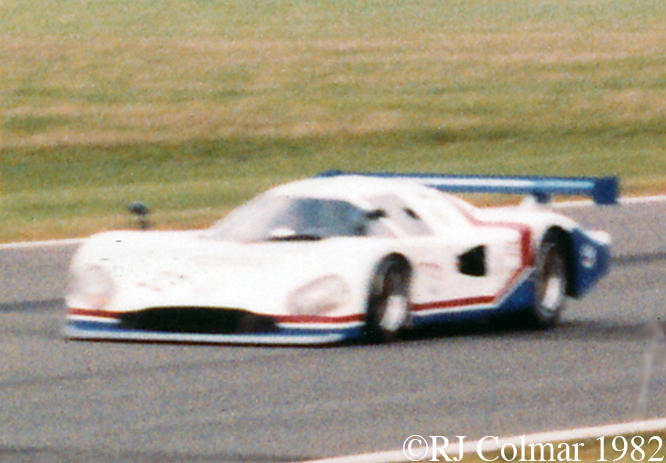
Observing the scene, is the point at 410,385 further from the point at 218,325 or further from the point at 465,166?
the point at 465,166

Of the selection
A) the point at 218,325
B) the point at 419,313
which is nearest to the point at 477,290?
the point at 419,313

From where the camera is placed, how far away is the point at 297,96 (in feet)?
91.3

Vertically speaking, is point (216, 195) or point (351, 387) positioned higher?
point (216, 195)

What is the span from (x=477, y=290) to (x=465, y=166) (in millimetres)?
12527

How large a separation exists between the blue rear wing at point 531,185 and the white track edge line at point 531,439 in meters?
4.34

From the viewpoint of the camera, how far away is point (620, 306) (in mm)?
12734

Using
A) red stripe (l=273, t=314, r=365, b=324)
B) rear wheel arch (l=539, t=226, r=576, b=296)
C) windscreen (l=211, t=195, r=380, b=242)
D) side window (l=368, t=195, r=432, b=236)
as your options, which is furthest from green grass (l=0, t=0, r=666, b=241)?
red stripe (l=273, t=314, r=365, b=324)

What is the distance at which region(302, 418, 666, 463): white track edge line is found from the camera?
6641mm

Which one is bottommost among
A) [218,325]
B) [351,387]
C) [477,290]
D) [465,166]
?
[351,387]

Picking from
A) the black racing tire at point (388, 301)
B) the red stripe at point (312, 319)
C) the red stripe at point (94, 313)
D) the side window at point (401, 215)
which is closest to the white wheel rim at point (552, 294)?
the side window at point (401, 215)

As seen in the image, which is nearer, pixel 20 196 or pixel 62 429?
pixel 62 429

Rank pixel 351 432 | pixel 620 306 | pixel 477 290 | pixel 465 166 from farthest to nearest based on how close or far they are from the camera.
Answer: pixel 465 166, pixel 620 306, pixel 477 290, pixel 351 432

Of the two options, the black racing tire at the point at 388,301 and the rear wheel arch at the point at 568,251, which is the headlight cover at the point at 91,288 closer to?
the black racing tire at the point at 388,301

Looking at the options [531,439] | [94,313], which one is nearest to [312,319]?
[94,313]
